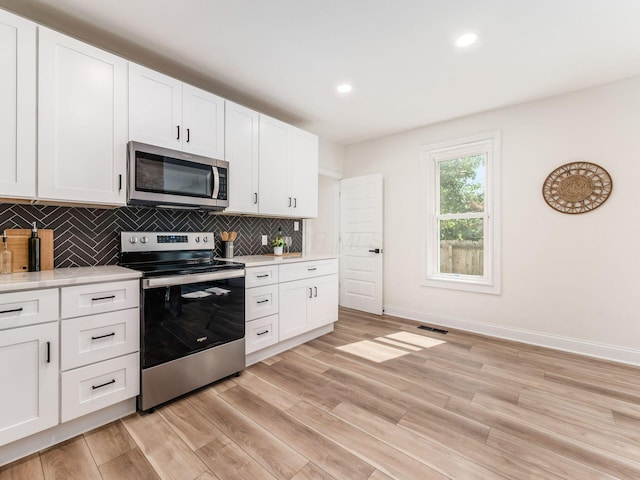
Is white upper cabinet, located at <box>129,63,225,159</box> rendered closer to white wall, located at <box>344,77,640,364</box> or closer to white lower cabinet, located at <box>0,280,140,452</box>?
white lower cabinet, located at <box>0,280,140,452</box>

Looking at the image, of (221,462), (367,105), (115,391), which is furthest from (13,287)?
(367,105)

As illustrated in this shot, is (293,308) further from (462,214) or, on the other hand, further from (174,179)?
(462,214)

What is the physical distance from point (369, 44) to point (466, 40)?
0.72 metres

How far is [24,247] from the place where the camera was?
6.32 ft

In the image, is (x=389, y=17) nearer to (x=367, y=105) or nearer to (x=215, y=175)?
(x=367, y=105)

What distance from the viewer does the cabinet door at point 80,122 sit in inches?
70.3

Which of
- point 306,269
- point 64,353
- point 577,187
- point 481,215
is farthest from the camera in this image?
point 481,215

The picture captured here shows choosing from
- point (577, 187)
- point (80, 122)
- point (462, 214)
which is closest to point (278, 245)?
point (80, 122)

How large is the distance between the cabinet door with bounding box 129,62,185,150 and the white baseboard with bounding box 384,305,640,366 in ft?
11.7

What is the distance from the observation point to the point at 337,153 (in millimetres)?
4805

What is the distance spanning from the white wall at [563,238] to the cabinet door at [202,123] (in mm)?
2739

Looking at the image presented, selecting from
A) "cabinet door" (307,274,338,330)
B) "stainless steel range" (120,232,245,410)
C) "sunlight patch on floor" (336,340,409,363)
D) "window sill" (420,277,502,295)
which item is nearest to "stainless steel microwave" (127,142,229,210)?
"stainless steel range" (120,232,245,410)

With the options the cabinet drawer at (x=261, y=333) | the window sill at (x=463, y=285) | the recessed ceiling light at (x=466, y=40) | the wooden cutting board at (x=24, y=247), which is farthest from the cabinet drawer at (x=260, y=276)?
the recessed ceiling light at (x=466, y=40)

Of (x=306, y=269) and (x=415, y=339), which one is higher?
(x=306, y=269)
